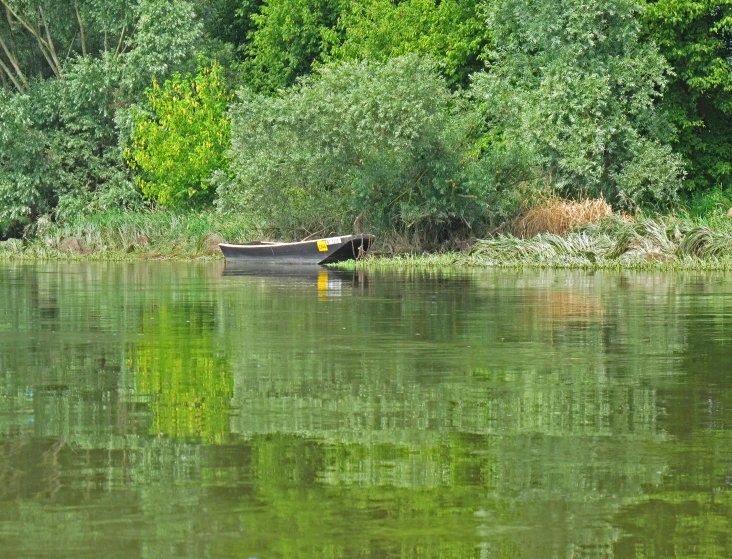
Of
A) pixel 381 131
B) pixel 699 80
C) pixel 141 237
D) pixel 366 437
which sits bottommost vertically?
pixel 366 437

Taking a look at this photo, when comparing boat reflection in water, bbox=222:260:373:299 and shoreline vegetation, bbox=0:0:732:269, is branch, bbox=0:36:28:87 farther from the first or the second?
boat reflection in water, bbox=222:260:373:299

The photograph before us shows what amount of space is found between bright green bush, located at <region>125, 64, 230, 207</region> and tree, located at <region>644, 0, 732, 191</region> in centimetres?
1728

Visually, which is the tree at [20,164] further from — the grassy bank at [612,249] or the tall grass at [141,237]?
the grassy bank at [612,249]

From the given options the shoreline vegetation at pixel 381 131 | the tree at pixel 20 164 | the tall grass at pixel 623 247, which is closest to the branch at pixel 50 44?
the shoreline vegetation at pixel 381 131

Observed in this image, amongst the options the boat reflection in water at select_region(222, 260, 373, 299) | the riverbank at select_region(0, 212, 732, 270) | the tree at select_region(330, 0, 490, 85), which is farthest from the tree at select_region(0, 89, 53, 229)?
the boat reflection in water at select_region(222, 260, 373, 299)

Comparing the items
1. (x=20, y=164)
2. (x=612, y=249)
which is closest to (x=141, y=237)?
(x=20, y=164)

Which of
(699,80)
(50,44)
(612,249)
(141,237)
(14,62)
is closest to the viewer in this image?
(612,249)

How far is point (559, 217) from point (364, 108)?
6765 millimetres

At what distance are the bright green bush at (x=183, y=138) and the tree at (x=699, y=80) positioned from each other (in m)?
17.3

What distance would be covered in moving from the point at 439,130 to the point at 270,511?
3583 centimetres

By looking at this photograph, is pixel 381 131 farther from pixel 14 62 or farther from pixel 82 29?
pixel 14 62

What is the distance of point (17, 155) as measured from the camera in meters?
58.4

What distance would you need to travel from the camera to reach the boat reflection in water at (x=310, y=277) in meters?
25.2

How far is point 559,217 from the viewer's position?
41031mm
